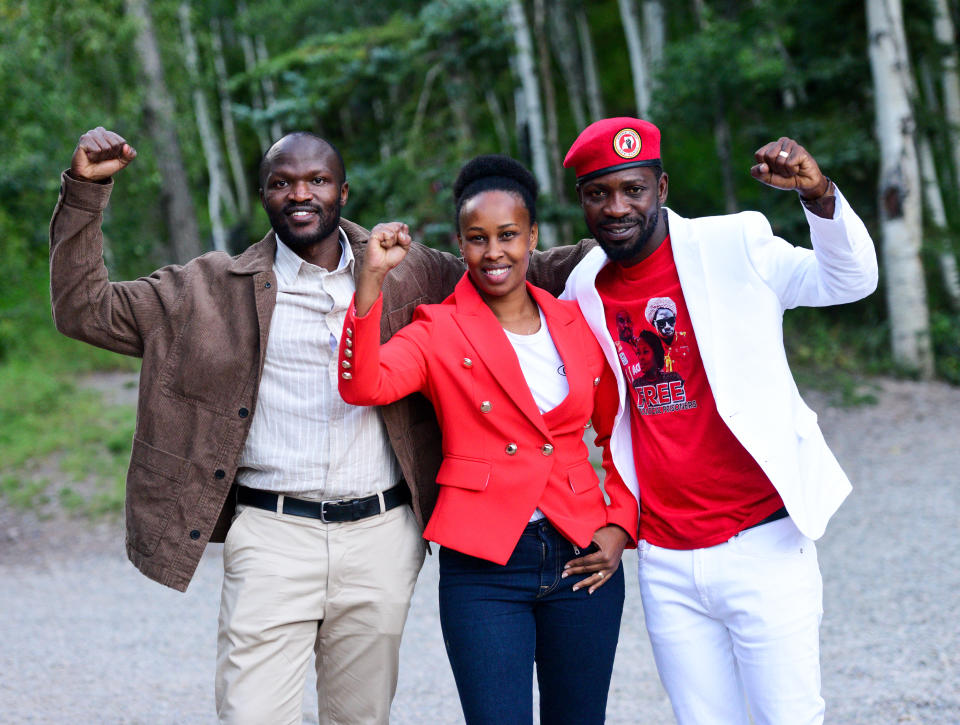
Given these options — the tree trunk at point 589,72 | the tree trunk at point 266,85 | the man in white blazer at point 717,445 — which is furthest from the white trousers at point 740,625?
the tree trunk at point 266,85

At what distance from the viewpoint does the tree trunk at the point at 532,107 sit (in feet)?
50.0

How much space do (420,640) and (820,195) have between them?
453 centimetres

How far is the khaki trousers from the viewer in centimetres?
324

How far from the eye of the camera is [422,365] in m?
3.19

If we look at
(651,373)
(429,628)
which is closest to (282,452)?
(651,373)

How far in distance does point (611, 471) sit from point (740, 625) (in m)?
0.63

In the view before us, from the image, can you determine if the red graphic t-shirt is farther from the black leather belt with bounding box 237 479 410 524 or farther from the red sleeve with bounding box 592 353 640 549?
the black leather belt with bounding box 237 479 410 524

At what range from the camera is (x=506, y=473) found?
311 cm

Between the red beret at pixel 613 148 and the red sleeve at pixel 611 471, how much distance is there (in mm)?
650

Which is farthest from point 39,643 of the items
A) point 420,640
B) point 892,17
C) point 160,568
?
point 892,17

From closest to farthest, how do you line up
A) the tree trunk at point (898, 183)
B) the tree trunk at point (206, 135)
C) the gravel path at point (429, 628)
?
1. the gravel path at point (429, 628)
2. the tree trunk at point (898, 183)
3. the tree trunk at point (206, 135)

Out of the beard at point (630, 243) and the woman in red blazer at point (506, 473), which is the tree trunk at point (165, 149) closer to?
the woman in red blazer at point (506, 473)

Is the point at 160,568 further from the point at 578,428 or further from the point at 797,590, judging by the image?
the point at 797,590

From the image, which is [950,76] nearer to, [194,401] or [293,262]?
[293,262]
